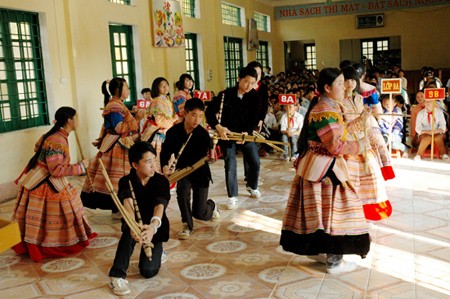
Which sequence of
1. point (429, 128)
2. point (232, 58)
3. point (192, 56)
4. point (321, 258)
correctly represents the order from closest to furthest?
point (321, 258) → point (429, 128) → point (192, 56) → point (232, 58)

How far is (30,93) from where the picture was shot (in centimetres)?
719

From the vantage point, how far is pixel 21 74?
7.00 meters

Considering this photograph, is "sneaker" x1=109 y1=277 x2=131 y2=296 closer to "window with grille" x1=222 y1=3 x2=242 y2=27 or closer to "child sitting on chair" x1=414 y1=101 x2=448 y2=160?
"child sitting on chair" x1=414 y1=101 x2=448 y2=160

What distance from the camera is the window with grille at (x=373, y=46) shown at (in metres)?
17.8

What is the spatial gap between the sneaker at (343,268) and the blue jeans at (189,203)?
1420mm

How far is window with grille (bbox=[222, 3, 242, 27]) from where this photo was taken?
13.4 m

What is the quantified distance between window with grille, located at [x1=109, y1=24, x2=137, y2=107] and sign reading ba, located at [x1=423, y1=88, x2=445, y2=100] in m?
4.76

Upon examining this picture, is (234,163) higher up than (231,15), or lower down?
lower down

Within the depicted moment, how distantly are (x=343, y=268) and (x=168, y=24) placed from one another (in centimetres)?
723

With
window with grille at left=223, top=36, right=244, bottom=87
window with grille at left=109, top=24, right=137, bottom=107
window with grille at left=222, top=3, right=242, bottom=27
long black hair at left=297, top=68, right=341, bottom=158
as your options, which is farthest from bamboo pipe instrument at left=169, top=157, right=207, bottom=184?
window with grille at left=222, top=3, right=242, bottom=27

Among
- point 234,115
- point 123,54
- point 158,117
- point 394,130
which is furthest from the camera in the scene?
point 123,54

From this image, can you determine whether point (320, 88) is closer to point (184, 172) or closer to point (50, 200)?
point (184, 172)

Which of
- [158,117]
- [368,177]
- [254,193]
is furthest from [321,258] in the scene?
[158,117]

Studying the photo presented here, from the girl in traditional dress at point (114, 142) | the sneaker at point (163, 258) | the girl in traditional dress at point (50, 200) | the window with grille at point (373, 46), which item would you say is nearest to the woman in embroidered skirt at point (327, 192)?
the sneaker at point (163, 258)
